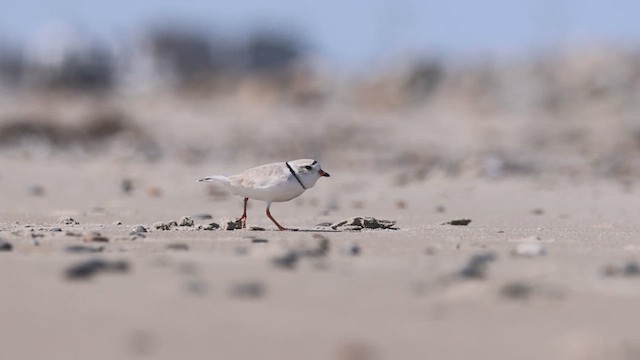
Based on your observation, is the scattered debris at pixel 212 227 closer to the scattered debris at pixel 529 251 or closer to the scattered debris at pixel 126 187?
the scattered debris at pixel 529 251

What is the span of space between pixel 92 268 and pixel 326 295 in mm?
926

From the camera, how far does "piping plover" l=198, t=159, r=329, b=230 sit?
272 inches

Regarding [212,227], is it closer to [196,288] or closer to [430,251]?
[430,251]

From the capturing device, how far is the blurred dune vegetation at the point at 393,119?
747 inches

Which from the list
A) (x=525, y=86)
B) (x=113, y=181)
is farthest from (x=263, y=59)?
(x=113, y=181)

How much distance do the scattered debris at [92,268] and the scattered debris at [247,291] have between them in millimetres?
599

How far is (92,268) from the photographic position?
14.4ft

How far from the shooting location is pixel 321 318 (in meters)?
3.81

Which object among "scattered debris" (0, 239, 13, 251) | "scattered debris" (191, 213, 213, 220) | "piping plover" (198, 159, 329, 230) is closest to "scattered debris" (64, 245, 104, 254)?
"scattered debris" (0, 239, 13, 251)

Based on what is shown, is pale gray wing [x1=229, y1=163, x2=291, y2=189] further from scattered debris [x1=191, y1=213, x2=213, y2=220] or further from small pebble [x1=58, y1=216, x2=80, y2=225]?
scattered debris [x1=191, y1=213, x2=213, y2=220]

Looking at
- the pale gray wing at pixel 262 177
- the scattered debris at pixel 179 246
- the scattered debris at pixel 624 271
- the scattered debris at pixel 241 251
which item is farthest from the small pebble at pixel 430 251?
the pale gray wing at pixel 262 177

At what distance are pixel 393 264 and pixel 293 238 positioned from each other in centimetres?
133

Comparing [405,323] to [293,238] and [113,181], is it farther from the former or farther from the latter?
[113,181]

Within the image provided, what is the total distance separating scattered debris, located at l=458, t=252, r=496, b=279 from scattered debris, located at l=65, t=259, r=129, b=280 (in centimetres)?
135
